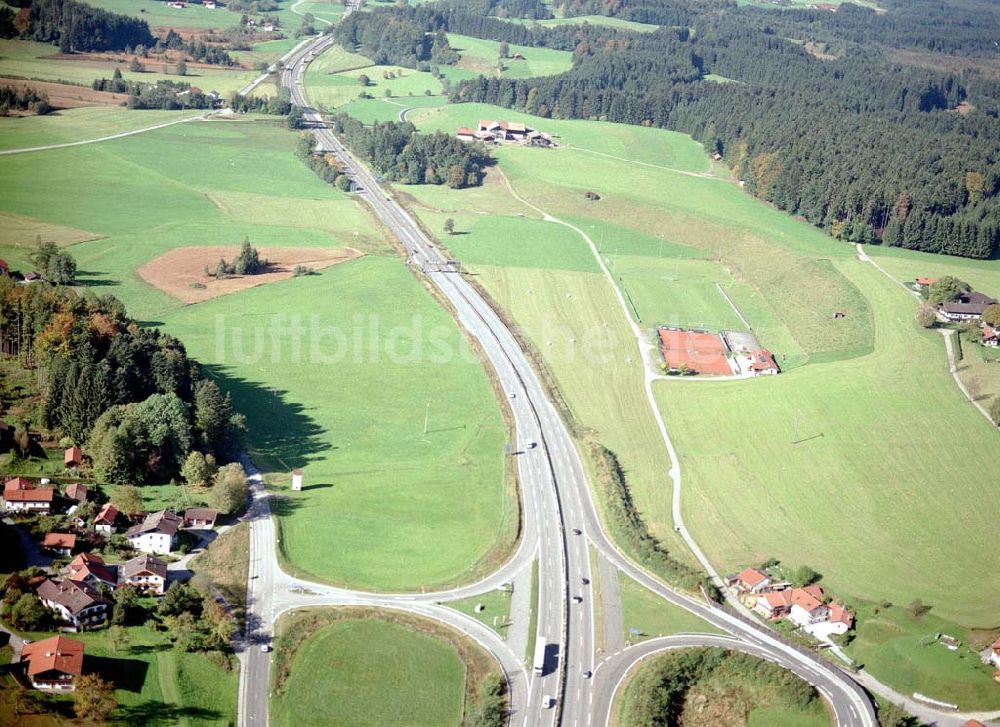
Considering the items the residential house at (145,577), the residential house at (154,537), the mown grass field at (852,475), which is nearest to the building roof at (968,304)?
the mown grass field at (852,475)

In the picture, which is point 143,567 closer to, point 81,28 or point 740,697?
point 740,697

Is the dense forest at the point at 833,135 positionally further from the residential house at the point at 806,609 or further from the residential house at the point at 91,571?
the residential house at the point at 91,571

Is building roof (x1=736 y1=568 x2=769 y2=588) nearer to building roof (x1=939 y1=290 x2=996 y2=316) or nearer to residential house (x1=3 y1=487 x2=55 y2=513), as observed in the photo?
residential house (x1=3 y1=487 x2=55 y2=513)

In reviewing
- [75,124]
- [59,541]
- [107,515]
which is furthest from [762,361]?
[75,124]

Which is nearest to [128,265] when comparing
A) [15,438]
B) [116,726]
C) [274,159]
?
[15,438]

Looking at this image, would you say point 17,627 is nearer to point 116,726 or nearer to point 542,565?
point 116,726

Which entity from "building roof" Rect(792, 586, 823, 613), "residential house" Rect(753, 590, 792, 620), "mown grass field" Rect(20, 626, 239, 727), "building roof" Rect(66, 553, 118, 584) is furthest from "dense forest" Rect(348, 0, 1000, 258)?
"mown grass field" Rect(20, 626, 239, 727)
